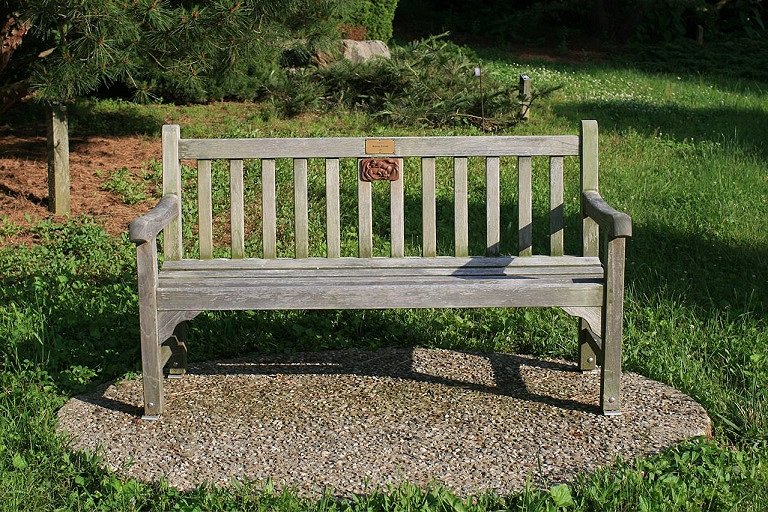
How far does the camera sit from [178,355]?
15.9ft

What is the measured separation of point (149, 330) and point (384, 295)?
94 centimetres

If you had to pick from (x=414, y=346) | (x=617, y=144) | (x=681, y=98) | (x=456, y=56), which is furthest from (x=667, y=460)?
(x=681, y=98)

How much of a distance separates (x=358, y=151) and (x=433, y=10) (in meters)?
20.0

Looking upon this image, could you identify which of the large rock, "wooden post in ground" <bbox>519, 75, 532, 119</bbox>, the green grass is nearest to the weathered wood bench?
the green grass

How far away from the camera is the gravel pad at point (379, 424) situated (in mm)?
3811

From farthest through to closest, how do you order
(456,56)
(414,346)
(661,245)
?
(456,56) → (661,245) → (414,346)

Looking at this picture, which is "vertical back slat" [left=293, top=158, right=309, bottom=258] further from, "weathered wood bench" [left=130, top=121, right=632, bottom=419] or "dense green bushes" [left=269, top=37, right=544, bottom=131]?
"dense green bushes" [left=269, top=37, right=544, bottom=131]

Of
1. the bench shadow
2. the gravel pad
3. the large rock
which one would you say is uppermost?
the large rock

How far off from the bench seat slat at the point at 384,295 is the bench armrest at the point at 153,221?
0.25m

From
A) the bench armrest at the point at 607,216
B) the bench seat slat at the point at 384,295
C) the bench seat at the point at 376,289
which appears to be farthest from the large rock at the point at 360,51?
the bench seat slat at the point at 384,295

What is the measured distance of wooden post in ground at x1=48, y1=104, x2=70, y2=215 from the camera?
24.8 ft

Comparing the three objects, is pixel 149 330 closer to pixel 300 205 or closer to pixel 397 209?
pixel 300 205

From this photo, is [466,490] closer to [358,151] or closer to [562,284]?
[562,284]

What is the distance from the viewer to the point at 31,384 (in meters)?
4.65
